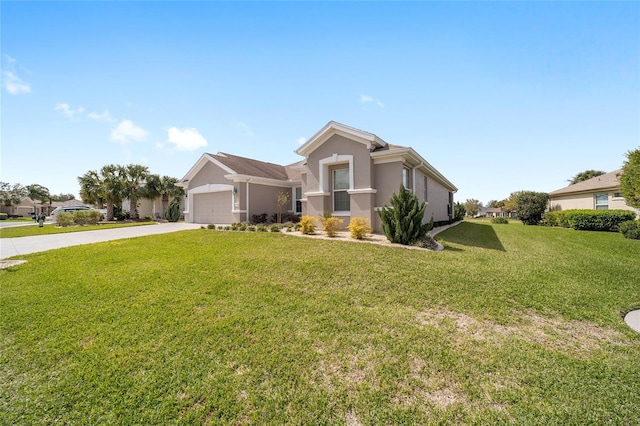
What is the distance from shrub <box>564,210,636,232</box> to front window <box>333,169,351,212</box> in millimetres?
17249

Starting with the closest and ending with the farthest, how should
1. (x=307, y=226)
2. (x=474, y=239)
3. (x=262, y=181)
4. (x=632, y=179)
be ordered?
(x=307, y=226) < (x=474, y=239) < (x=632, y=179) < (x=262, y=181)

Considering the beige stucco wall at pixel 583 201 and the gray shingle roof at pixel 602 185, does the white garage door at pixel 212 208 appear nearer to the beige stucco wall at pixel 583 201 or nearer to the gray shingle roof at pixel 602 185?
the beige stucco wall at pixel 583 201

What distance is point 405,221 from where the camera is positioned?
9.41 m

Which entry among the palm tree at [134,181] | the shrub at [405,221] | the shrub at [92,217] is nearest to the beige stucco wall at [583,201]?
the shrub at [405,221]

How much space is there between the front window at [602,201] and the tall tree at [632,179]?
7.45m

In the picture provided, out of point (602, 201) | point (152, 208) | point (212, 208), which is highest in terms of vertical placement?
point (152, 208)

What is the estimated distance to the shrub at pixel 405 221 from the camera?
9.37m

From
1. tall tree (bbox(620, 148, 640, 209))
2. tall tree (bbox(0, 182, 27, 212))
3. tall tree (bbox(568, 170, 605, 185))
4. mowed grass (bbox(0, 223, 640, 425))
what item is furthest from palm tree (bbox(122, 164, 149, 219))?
tall tree (bbox(568, 170, 605, 185))

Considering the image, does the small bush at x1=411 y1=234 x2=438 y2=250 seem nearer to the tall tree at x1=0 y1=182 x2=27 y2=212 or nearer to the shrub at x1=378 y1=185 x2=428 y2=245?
the shrub at x1=378 y1=185 x2=428 y2=245

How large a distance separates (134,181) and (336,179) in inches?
998

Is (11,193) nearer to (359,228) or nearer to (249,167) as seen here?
(249,167)

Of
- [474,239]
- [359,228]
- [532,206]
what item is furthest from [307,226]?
[532,206]

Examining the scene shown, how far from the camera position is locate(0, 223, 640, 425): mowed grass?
2.55 m

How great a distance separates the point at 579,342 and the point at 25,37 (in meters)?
16.2
